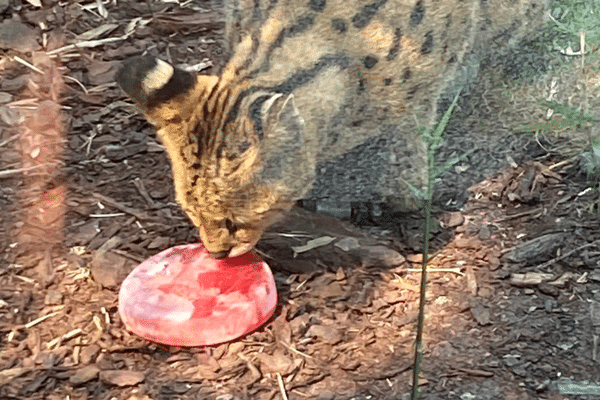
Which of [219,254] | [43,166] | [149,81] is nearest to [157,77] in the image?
[149,81]

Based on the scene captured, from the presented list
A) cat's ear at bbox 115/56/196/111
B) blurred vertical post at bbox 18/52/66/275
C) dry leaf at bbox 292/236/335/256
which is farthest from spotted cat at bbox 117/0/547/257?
blurred vertical post at bbox 18/52/66/275

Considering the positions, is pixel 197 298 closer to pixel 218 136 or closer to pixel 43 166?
pixel 218 136

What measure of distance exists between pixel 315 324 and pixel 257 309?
198 millimetres

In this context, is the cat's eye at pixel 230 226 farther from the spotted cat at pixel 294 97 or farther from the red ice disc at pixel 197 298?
the red ice disc at pixel 197 298

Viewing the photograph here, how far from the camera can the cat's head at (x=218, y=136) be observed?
264 centimetres

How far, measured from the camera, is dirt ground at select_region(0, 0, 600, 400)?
107 inches

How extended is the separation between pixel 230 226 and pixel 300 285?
1.16 feet

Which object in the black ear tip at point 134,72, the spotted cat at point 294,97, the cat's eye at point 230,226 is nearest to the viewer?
the black ear tip at point 134,72

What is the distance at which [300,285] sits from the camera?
3082 millimetres

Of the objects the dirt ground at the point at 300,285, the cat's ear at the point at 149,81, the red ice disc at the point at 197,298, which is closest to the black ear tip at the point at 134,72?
the cat's ear at the point at 149,81

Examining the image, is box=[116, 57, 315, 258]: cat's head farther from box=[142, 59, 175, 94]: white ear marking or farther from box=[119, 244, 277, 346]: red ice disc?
box=[119, 244, 277, 346]: red ice disc

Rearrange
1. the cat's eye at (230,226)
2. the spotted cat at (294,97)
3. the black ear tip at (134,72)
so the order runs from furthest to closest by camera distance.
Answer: the cat's eye at (230,226), the spotted cat at (294,97), the black ear tip at (134,72)

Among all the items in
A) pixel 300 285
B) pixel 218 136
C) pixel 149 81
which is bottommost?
pixel 300 285

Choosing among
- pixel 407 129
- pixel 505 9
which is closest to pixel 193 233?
pixel 407 129
